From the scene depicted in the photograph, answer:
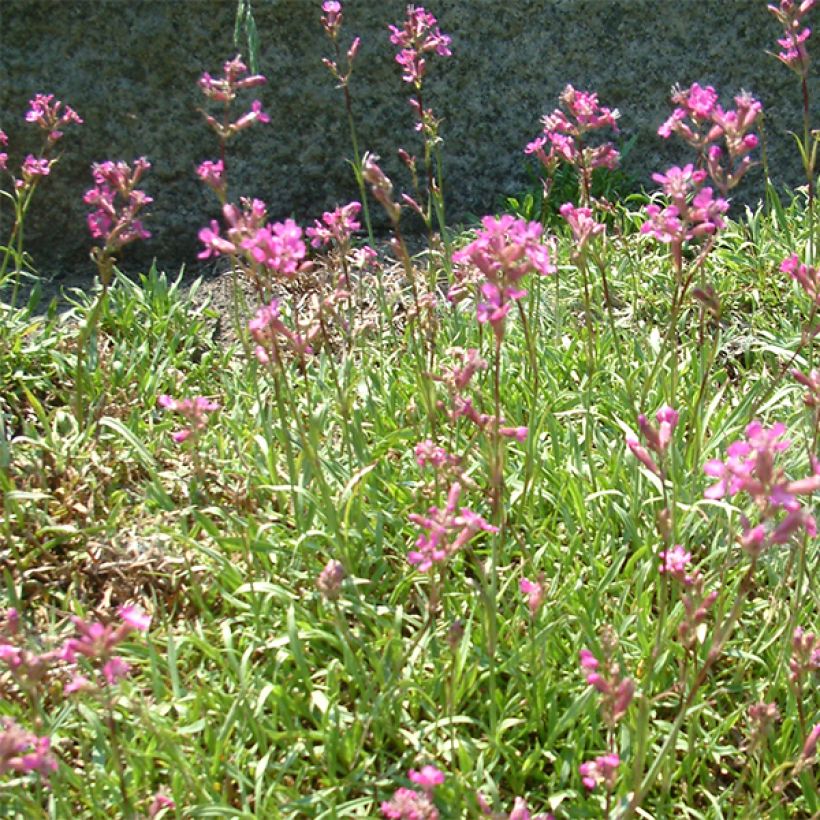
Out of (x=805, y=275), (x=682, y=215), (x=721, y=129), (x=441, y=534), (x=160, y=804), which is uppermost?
(x=721, y=129)

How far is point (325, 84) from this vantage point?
4.75 metres

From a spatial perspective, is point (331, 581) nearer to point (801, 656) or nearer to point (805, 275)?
point (801, 656)

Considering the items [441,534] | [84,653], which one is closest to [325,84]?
[441,534]

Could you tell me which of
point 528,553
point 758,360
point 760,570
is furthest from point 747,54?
point 528,553

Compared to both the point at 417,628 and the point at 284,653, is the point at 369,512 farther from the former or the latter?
the point at 284,653

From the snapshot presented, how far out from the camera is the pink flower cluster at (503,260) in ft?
6.56

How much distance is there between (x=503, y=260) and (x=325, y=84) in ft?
10.1

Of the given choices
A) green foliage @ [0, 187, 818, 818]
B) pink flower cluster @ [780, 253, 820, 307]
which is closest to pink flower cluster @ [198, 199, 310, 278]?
green foliage @ [0, 187, 818, 818]

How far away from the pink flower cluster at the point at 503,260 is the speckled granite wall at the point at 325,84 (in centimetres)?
282

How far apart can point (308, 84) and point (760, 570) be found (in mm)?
3185

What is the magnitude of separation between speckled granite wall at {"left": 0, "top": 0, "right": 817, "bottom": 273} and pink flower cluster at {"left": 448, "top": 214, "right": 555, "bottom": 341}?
2817mm

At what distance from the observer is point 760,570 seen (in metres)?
2.72

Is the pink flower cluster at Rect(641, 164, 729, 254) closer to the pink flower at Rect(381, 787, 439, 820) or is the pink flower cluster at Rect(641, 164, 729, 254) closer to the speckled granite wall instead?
the pink flower at Rect(381, 787, 439, 820)

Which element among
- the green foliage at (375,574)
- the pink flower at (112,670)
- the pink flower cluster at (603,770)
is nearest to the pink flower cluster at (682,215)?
the green foliage at (375,574)
